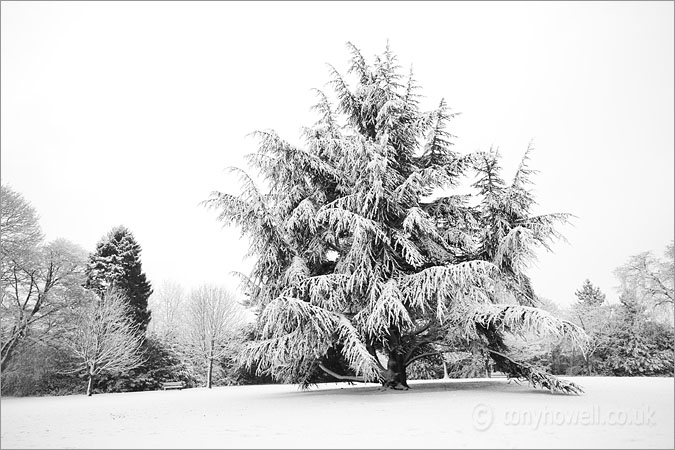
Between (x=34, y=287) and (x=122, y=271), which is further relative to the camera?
(x=122, y=271)

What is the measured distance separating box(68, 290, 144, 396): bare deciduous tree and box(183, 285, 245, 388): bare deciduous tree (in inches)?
224

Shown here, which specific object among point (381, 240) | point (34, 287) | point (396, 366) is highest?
point (381, 240)

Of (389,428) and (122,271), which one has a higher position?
(122,271)

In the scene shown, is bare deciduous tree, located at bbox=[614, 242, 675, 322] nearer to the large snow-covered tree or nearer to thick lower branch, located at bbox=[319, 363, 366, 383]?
the large snow-covered tree

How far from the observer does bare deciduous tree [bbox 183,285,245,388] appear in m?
26.6

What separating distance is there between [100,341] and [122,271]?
24.9 feet

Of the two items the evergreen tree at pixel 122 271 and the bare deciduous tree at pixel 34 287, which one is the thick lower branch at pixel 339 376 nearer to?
the bare deciduous tree at pixel 34 287

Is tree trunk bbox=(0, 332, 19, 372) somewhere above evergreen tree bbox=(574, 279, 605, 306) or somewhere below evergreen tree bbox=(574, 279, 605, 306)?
below

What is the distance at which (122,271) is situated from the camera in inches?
1045

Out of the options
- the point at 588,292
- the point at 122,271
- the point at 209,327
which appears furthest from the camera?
the point at 588,292

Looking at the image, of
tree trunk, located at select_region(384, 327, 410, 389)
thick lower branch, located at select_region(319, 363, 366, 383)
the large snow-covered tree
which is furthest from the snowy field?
thick lower branch, located at select_region(319, 363, 366, 383)

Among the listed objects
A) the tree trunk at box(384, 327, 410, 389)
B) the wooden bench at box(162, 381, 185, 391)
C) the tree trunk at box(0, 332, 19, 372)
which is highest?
the tree trunk at box(384, 327, 410, 389)

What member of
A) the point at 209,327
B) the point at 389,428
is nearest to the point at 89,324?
the point at 209,327

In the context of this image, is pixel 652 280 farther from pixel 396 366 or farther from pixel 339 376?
pixel 339 376
